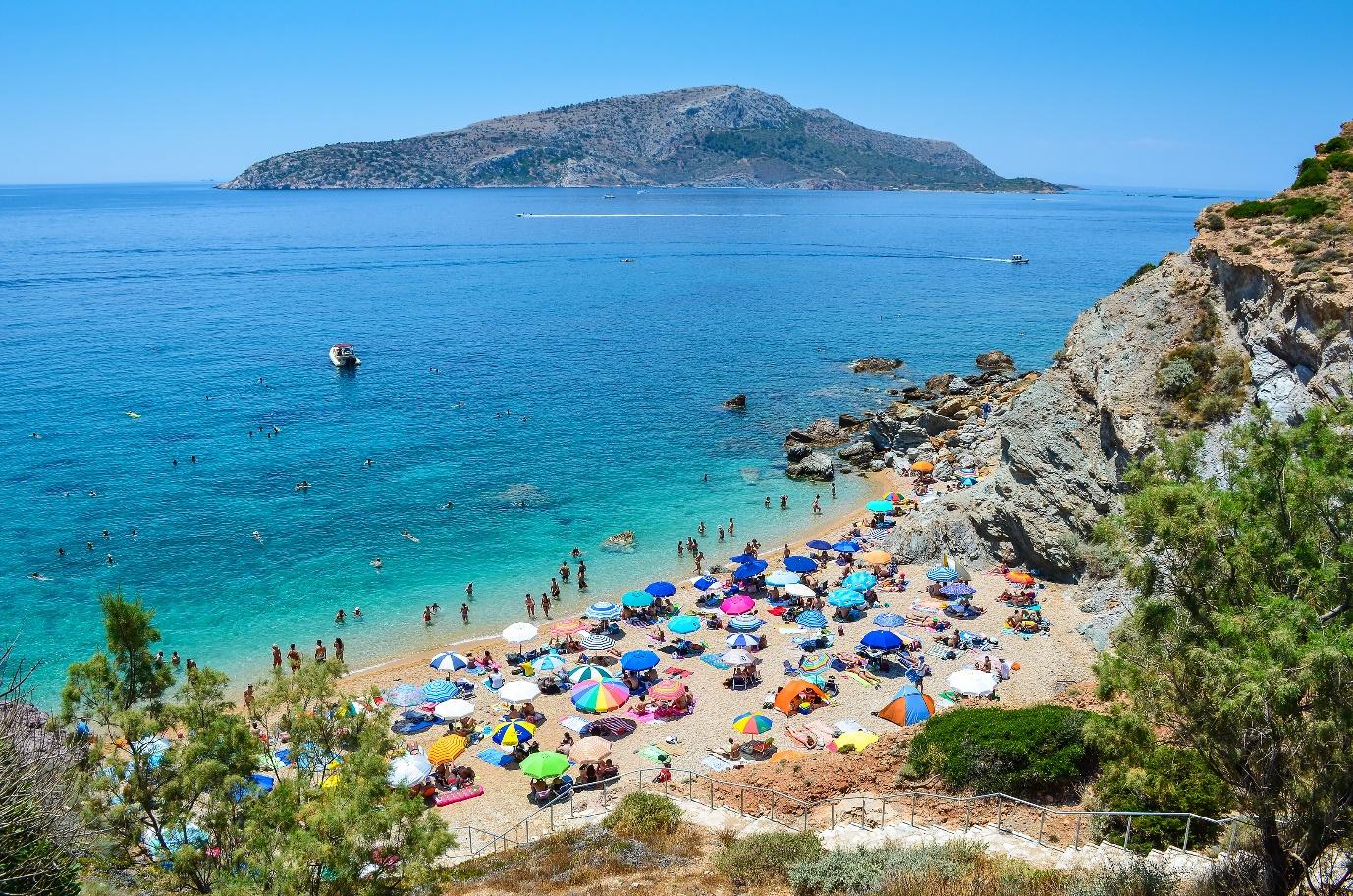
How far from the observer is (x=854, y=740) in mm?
22625

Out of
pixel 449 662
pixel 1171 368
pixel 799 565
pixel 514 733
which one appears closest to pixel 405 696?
pixel 449 662

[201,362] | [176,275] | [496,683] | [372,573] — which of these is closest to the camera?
[496,683]

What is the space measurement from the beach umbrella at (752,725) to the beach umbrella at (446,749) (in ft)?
25.4

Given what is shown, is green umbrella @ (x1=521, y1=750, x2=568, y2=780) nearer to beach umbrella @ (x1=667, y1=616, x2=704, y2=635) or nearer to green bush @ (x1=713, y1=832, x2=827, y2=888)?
green bush @ (x1=713, y1=832, x2=827, y2=888)

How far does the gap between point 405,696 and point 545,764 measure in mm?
6502

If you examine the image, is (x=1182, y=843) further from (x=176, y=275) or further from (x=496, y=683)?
(x=176, y=275)

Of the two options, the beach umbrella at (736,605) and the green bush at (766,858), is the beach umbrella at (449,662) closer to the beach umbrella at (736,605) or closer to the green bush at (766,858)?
the beach umbrella at (736,605)

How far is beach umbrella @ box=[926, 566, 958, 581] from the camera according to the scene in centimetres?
3284

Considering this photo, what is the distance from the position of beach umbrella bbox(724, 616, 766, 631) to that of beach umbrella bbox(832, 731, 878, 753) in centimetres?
844

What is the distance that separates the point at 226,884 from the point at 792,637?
2302cm

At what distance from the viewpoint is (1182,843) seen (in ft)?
45.7

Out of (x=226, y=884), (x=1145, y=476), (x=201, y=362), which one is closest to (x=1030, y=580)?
(x=1145, y=476)

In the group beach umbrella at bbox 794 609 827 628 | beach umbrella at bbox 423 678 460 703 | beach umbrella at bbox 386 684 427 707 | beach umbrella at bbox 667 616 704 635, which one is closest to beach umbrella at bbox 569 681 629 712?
beach umbrella at bbox 423 678 460 703

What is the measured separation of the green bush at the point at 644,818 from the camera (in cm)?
1677
